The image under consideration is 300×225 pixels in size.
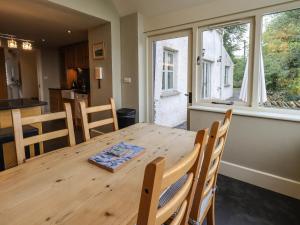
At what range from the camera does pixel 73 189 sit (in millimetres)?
863

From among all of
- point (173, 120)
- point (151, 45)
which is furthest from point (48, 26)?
point (173, 120)

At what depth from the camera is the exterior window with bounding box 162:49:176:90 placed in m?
3.65

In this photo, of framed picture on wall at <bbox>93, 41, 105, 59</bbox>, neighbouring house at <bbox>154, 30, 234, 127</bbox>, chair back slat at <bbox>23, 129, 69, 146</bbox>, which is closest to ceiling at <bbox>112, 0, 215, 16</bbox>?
neighbouring house at <bbox>154, 30, 234, 127</bbox>

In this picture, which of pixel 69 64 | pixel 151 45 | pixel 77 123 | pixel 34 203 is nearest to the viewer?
pixel 34 203

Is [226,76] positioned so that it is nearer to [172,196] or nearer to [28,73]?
[172,196]

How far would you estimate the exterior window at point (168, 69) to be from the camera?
3652 millimetres

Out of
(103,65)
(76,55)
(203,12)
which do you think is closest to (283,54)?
(203,12)

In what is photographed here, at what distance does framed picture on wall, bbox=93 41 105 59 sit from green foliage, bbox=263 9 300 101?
2.57 meters

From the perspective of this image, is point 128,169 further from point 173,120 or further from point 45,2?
point 173,120

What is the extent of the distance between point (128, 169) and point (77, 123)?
14.6 ft

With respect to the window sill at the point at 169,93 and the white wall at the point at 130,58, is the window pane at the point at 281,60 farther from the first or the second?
the white wall at the point at 130,58

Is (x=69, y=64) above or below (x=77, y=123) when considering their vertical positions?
above

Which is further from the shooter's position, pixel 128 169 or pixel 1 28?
pixel 1 28

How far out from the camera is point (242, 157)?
2.43m
